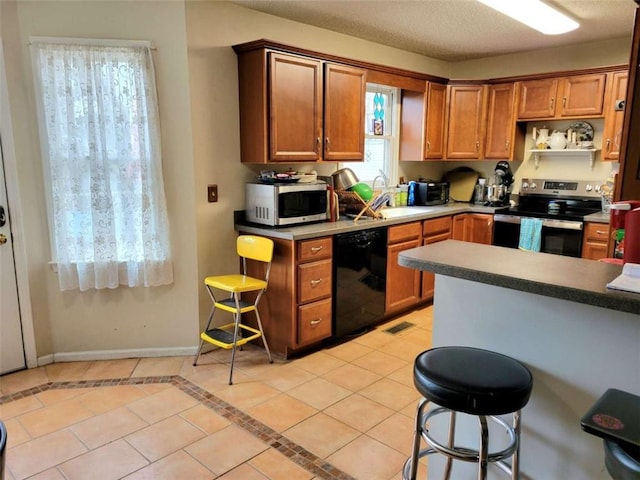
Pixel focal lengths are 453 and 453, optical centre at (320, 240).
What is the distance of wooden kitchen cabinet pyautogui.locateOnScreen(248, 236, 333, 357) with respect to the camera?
3.16 metres

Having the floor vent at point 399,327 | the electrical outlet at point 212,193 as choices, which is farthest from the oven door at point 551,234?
the electrical outlet at point 212,193

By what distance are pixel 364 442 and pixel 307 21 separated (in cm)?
313

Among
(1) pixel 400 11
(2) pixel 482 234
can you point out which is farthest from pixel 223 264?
(2) pixel 482 234

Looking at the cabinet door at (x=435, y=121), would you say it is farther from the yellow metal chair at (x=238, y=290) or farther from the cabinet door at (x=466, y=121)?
the yellow metal chair at (x=238, y=290)

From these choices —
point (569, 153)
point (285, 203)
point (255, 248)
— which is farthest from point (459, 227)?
point (255, 248)

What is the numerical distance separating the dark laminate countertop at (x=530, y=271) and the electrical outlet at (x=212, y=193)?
1858mm

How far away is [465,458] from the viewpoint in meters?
1.41

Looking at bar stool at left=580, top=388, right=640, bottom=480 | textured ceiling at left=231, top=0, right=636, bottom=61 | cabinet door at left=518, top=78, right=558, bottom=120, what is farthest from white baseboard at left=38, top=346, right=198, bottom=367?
cabinet door at left=518, top=78, right=558, bottom=120

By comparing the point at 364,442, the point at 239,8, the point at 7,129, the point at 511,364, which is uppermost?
the point at 239,8

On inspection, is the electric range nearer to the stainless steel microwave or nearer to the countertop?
the countertop

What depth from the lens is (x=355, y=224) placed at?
3.52 metres

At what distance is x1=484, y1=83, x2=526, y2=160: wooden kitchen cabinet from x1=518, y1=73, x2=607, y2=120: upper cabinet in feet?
0.31

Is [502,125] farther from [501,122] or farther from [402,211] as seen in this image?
[402,211]

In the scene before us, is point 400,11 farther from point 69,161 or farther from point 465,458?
point 465,458
